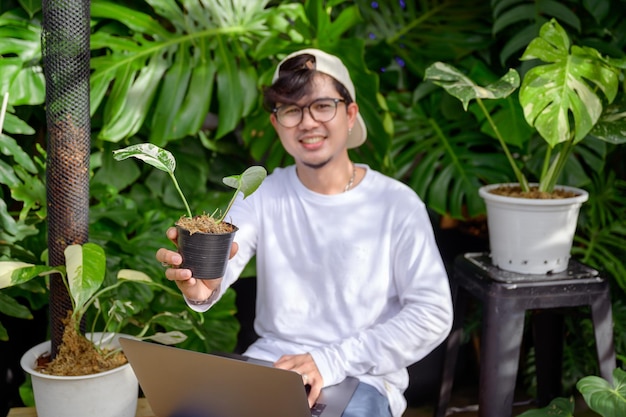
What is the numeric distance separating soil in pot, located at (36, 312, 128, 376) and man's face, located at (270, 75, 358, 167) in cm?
61

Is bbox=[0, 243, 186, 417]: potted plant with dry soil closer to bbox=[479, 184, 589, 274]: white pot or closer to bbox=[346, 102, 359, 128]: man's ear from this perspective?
bbox=[346, 102, 359, 128]: man's ear

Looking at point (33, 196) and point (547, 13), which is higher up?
point (547, 13)

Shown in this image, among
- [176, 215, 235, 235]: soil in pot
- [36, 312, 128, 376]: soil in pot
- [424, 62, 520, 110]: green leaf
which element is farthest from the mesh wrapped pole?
[424, 62, 520, 110]: green leaf

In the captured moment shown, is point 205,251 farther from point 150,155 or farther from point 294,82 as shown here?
point 294,82

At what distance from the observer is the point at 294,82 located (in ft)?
5.88

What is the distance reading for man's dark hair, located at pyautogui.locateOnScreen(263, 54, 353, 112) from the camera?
5.88ft

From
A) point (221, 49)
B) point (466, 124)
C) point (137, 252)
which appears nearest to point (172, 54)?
point (221, 49)

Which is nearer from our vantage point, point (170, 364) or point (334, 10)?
point (170, 364)

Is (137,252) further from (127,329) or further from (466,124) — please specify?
(466,124)

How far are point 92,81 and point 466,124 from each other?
1.24 metres

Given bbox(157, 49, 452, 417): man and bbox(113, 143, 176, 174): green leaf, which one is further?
bbox(157, 49, 452, 417): man

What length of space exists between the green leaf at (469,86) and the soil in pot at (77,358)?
99 centimetres

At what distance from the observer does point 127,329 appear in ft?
6.76

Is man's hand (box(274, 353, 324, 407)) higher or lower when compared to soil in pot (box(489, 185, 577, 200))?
lower
